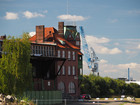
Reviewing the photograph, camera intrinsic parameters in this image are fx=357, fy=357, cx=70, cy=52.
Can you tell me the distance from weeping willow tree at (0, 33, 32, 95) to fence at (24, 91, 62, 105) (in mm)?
10349

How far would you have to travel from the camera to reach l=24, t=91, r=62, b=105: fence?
6075 cm

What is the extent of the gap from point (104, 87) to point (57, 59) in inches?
1842

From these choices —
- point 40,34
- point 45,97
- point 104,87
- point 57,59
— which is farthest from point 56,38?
point 104,87

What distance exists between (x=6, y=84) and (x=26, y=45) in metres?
6.47

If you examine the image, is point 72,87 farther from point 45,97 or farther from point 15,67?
point 15,67

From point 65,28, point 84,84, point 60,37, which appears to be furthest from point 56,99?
point 84,84

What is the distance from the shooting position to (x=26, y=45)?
5138cm

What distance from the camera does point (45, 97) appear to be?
64812mm

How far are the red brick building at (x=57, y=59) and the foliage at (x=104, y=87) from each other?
62.6ft

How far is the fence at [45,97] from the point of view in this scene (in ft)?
199

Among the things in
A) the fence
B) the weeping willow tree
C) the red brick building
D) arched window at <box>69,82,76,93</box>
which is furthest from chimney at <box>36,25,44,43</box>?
the weeping willow tree

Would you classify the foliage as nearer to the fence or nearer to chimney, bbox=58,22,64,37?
chimney, bbox=58,22,64,37

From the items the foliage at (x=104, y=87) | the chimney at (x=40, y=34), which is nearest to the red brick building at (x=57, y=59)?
the chimney at (x=40, y=34)

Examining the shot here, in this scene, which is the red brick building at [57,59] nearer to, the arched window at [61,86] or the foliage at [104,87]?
the arched window at [61,86]
